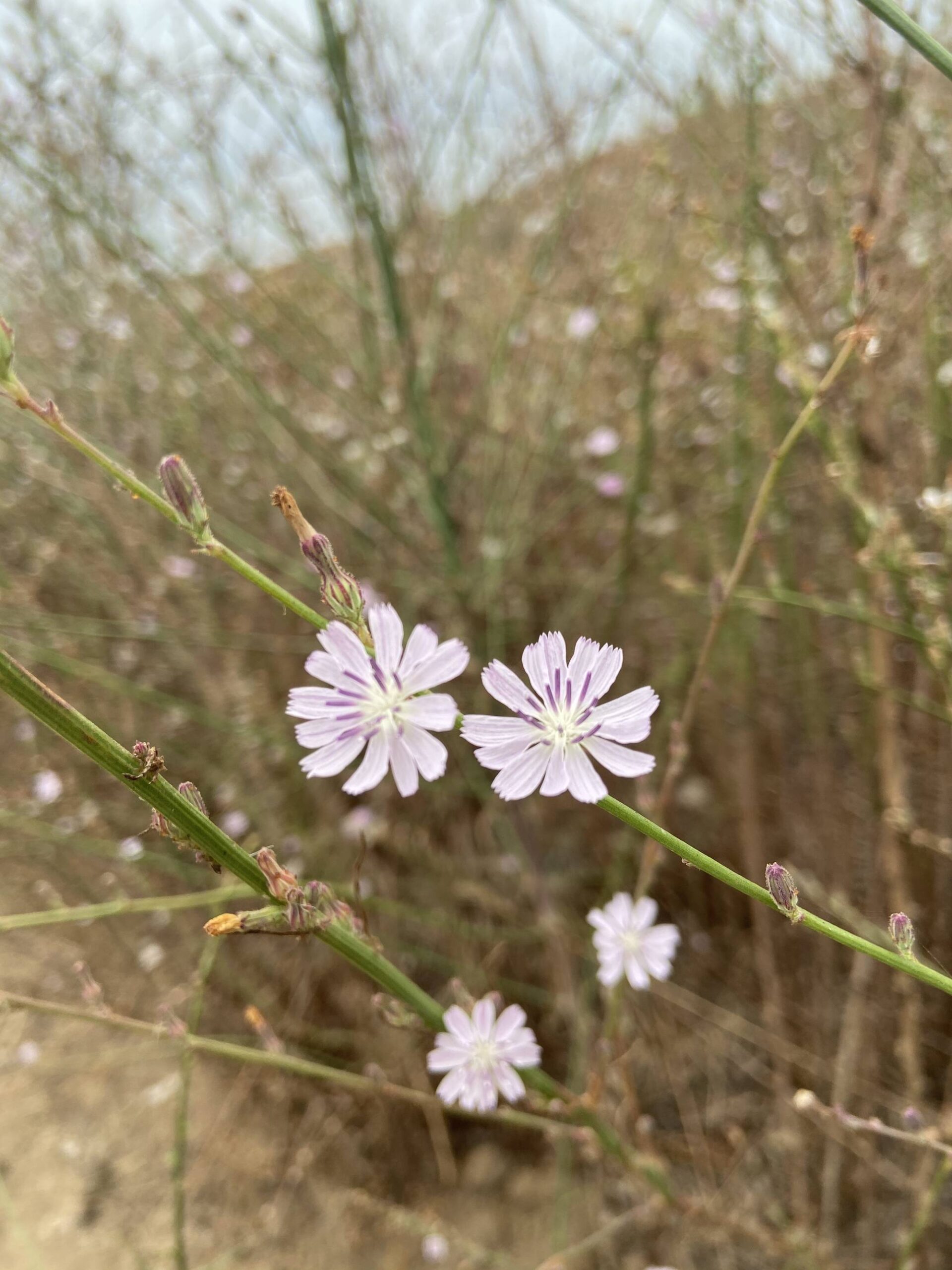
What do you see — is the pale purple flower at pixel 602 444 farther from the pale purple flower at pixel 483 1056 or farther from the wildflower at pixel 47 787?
the pale purple flower at pixel 483 1056

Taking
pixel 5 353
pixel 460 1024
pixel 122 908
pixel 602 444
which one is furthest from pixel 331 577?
pixel 602 444

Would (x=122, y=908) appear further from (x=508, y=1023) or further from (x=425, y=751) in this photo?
(x=425, y=751)

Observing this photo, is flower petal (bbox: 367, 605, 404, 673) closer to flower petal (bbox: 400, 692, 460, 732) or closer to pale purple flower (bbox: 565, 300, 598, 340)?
flower petal (bbox: 400, 692, 460, 732)

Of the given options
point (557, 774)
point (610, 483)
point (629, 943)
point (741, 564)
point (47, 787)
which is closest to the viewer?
point (557, 774)

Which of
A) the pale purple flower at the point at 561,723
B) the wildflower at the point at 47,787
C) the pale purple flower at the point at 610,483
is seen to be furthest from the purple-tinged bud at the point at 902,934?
the wildflower at the point at 47,787

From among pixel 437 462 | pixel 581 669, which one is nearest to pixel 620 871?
pixel 437 462
